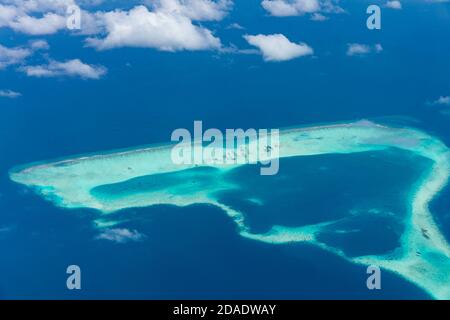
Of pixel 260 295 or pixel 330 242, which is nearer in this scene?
pixel 260 295

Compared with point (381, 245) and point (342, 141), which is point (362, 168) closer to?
point (342, 141)

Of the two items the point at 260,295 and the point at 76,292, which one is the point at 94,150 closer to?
the point at 76,292

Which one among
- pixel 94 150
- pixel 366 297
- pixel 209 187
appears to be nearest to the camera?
pixel 366 297

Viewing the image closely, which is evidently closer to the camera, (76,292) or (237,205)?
(76,292)

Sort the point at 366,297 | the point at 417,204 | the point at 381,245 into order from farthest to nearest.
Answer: the point at 417,204 < the point at 381,245 < the point at 366,297

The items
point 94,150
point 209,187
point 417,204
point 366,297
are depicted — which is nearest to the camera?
point 366,297

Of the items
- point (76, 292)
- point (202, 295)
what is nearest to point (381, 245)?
point (202, 295)

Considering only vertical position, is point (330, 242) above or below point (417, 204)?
below

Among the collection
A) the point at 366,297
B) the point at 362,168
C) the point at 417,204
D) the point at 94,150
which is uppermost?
the point at 94,150

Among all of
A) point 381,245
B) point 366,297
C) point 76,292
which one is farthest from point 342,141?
→ point 76,292
